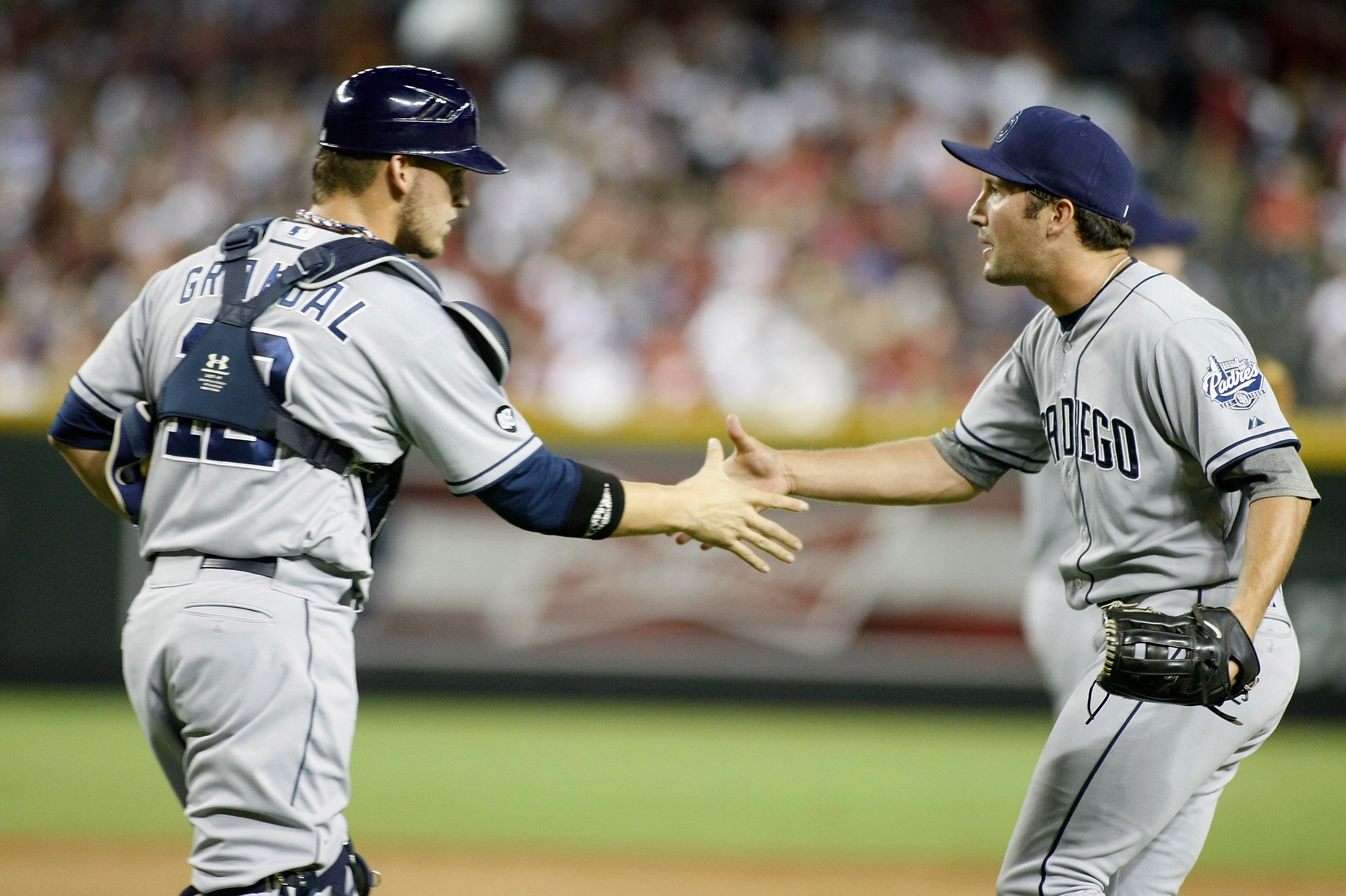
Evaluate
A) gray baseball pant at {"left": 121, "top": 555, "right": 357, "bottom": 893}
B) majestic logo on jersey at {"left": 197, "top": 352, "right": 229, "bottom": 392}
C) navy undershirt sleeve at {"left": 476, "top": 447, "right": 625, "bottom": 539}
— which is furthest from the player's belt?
navy undershirt sleeve at {"left": 476, "top": 447, "right": 625, "bottom": 539}

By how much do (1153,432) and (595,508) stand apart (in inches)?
48.5

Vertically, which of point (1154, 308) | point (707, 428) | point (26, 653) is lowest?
point (26, 653)

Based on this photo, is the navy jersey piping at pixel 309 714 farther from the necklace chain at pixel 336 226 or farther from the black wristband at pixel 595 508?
the necklace chain at pixel 336 226

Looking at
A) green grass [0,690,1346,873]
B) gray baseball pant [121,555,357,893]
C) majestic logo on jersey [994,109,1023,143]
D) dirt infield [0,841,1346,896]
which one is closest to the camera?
gray baseball pant [121,555,357,893]

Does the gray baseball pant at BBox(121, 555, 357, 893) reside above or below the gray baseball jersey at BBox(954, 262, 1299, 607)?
below

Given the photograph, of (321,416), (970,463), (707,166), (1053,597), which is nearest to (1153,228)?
(1053,597)

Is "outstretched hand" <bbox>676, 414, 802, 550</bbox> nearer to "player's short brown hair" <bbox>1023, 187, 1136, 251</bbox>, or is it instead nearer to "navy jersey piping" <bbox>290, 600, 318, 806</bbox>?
"player's short brown hair" <bbox>1023, 187, 1136, 251</bbox>

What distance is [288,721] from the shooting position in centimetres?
286

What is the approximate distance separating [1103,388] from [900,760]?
4.66m

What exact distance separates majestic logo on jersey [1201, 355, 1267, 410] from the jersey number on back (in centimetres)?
191

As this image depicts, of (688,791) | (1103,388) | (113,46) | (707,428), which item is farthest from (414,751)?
(113,46)

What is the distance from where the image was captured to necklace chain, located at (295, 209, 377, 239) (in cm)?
312

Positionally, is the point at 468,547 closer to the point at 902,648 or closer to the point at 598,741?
the point at 598,741

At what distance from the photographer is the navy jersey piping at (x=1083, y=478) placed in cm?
322
